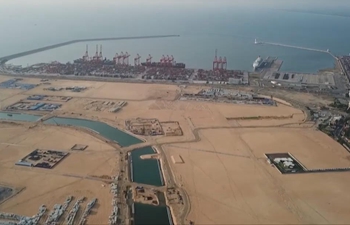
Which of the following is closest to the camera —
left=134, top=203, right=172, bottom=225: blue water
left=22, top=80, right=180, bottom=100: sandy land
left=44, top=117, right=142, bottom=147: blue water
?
left=134, top=203, right=172, bottom=225: blue water

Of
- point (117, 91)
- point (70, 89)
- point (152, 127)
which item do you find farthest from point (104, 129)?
point (70, 89)

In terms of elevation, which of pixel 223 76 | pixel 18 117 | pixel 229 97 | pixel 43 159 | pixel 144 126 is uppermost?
pixel 223 76

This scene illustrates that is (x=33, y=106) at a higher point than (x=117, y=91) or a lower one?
lower

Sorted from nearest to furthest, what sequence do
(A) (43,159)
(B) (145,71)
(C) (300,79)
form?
(A) (43,159)
(C) (300,79)
(B) (145,71)

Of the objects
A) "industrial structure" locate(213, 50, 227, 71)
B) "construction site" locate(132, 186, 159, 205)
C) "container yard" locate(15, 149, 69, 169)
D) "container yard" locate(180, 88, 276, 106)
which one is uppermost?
"industrial structure" locate(213, 50, 227, 71)

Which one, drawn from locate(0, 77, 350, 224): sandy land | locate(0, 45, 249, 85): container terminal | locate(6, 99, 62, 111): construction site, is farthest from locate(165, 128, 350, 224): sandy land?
locate(0, 45, 249, 85): container terminal

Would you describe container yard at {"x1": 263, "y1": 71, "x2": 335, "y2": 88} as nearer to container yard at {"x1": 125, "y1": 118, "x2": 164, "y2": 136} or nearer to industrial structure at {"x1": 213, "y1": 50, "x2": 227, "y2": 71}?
industrial structure at {"x1": 213, "y1": 50, "x2": 227, "y2": 71}

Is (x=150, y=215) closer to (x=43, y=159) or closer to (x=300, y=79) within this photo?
(x=43, y=159)
